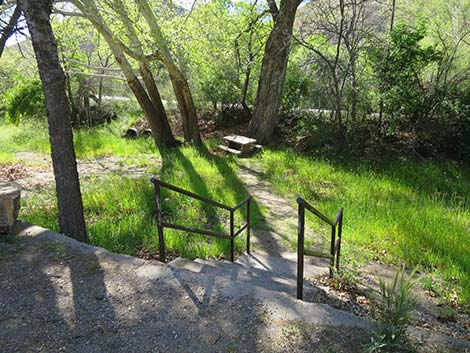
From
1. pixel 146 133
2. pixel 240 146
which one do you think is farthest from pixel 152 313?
pixel 146 133

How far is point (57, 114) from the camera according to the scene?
374 centimetres

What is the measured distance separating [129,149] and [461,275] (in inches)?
372

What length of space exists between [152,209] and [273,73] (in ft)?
21.3

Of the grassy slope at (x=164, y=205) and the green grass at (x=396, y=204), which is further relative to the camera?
the grassy slope at (x=164, y=205)

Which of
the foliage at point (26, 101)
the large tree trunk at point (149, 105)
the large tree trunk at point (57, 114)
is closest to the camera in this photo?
the large tree trunk at point (57, 114)

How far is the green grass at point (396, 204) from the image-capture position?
441cm

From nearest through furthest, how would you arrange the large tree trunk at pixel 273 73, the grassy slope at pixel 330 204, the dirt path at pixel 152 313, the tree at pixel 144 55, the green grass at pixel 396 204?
the dirt path at pixel 152 313
the green grass at pixel 396 204
the grassy slope at pixel 330 204
the tree at pixel 144 55
the large tree trunk at pixel 273 73

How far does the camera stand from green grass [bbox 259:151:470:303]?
441 centimetres

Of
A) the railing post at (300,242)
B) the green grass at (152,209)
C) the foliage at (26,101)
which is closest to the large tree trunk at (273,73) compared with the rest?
the green grass at (152,209)

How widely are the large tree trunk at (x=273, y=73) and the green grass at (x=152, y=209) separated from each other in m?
2.86

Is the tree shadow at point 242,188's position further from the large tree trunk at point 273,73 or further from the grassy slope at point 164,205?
the large tree trunk at point 273,73

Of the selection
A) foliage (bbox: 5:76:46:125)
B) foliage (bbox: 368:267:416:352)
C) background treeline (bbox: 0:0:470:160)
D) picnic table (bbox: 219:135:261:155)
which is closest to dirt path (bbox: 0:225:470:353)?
foliage (bbox: 368:267:416:352)

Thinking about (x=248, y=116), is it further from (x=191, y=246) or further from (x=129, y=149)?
(x=191, y=246)

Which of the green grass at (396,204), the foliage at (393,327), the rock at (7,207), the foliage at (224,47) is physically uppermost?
the foliage at (224,47)
